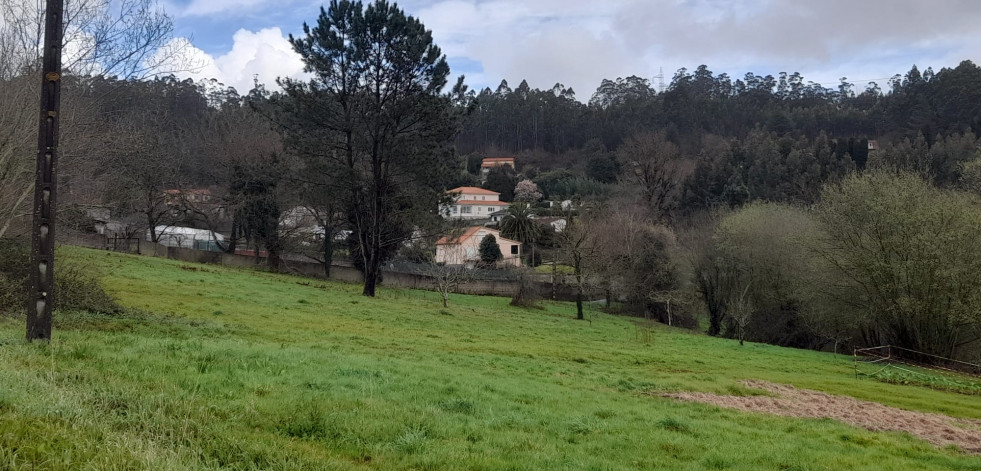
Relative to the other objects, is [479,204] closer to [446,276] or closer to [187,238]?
[187,238]

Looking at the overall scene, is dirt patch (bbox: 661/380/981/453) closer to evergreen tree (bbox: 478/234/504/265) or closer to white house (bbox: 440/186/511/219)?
evergreen tree (bbox: 478/234/504/265)

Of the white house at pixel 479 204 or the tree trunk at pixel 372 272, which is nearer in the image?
the tree trunk at pixel 372 272

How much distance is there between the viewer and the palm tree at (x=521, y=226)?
6924cm

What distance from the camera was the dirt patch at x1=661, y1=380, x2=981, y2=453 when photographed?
→ 1076 centimetres

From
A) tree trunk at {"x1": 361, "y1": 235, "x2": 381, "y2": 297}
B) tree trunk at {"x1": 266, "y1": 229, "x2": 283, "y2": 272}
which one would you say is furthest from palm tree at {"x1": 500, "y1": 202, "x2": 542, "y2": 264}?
tree trunk at {"x1": 361, "y1": 235, "x2": 381, "y2": 297}

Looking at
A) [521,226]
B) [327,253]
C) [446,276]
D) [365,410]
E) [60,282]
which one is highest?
[521,226]

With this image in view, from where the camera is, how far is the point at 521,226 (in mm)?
69750

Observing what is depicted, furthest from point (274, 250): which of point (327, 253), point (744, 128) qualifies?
point (744, 128)

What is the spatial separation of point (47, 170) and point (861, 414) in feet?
48.2

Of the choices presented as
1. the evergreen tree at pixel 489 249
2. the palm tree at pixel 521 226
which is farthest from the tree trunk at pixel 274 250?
the palm tree at pixel 521 226

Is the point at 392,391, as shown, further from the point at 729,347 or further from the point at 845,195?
the point at 845,195

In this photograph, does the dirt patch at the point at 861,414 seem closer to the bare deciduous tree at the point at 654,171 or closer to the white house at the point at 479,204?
the bare deciduous tree at the point at 654,171

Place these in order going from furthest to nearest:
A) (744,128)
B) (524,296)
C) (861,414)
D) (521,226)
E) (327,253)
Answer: (744,128) → (521,226) → (327,253) → (524,296) → (861,414)

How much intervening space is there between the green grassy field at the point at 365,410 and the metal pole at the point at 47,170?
761 millimetres
